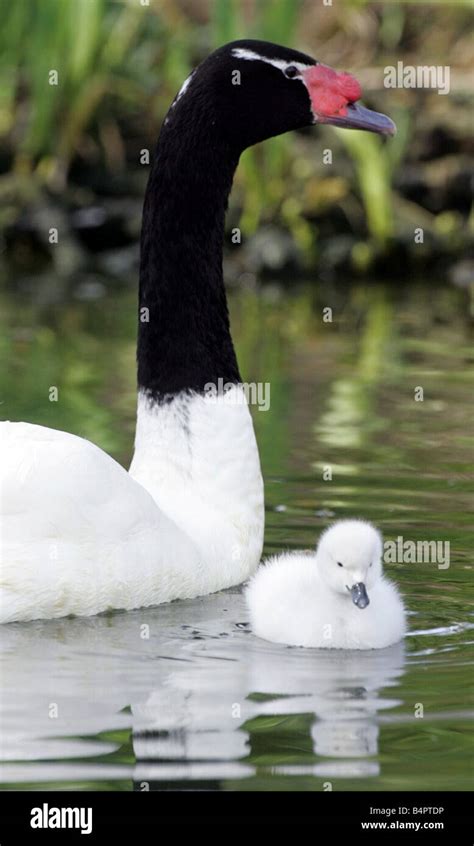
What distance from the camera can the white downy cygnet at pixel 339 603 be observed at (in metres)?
6.89

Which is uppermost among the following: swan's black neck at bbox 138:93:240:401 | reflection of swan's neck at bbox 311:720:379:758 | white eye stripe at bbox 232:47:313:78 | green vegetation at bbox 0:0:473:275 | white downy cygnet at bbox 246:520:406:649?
green vegetation at bbox 0:0:473:275

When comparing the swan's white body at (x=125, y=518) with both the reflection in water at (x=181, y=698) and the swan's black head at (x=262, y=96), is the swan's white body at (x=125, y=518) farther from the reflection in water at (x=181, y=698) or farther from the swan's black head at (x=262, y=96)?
the swan's black head at (x=262, y=96)

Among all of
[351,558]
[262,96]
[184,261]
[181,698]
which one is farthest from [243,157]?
[181,698]

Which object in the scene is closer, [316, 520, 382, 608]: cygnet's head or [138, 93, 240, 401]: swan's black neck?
[316, 520, 382, 608]: cygnet's head

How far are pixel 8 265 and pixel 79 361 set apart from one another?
23.3 feet

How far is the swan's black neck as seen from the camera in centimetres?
834

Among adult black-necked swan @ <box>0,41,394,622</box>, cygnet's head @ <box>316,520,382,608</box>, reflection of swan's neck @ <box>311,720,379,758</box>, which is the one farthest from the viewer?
adult black-necked swan @ <box>0,41,394,622</box>

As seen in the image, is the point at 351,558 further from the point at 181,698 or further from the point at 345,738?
the point at 345,738

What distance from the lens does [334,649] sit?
7.03 m

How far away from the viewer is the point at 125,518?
7.25m

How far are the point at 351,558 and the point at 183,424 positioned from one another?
5.06ft

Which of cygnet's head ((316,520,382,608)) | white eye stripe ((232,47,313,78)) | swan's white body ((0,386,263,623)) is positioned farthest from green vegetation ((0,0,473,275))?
cygnet's head ((316,520,382,608))

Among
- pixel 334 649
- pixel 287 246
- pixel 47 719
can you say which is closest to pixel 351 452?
pixel 334 649

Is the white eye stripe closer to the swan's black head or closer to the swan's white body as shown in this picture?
the swan's black head
